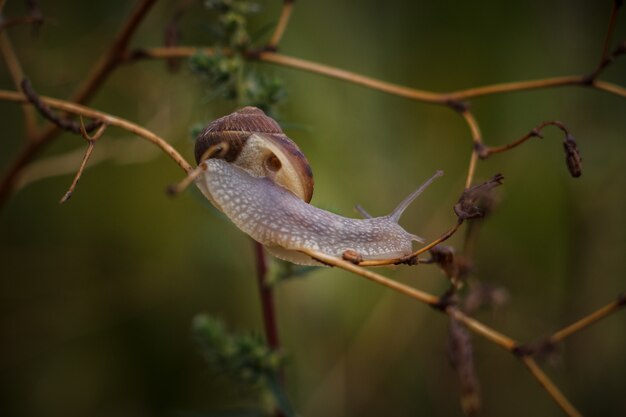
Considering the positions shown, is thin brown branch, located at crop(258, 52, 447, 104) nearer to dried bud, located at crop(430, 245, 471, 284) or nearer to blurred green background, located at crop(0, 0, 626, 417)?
dried bud, located at crop(430, 245, 471, 284)

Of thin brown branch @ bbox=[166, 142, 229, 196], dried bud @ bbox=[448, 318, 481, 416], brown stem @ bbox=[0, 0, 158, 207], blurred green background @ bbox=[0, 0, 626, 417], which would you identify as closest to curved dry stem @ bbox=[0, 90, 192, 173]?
thin brown branch @ bbox=[166, 142, 229, 196]

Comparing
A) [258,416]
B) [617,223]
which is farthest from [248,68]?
[617,223]

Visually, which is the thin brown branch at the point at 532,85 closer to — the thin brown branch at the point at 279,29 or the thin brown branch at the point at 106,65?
the thin brown branch at the point at 279,29

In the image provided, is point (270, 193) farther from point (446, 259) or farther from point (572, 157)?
point (572, 157)

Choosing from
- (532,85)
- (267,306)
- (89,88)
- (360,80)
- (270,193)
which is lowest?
(267,306)

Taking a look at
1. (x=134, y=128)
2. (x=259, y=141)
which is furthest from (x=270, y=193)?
(x=134, y=128)

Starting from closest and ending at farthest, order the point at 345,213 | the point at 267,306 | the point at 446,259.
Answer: the point at 446,259 < the point at 267,306 < the point at 345,213

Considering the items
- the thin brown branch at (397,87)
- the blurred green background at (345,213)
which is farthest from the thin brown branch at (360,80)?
the blurred green background at (345,213)
